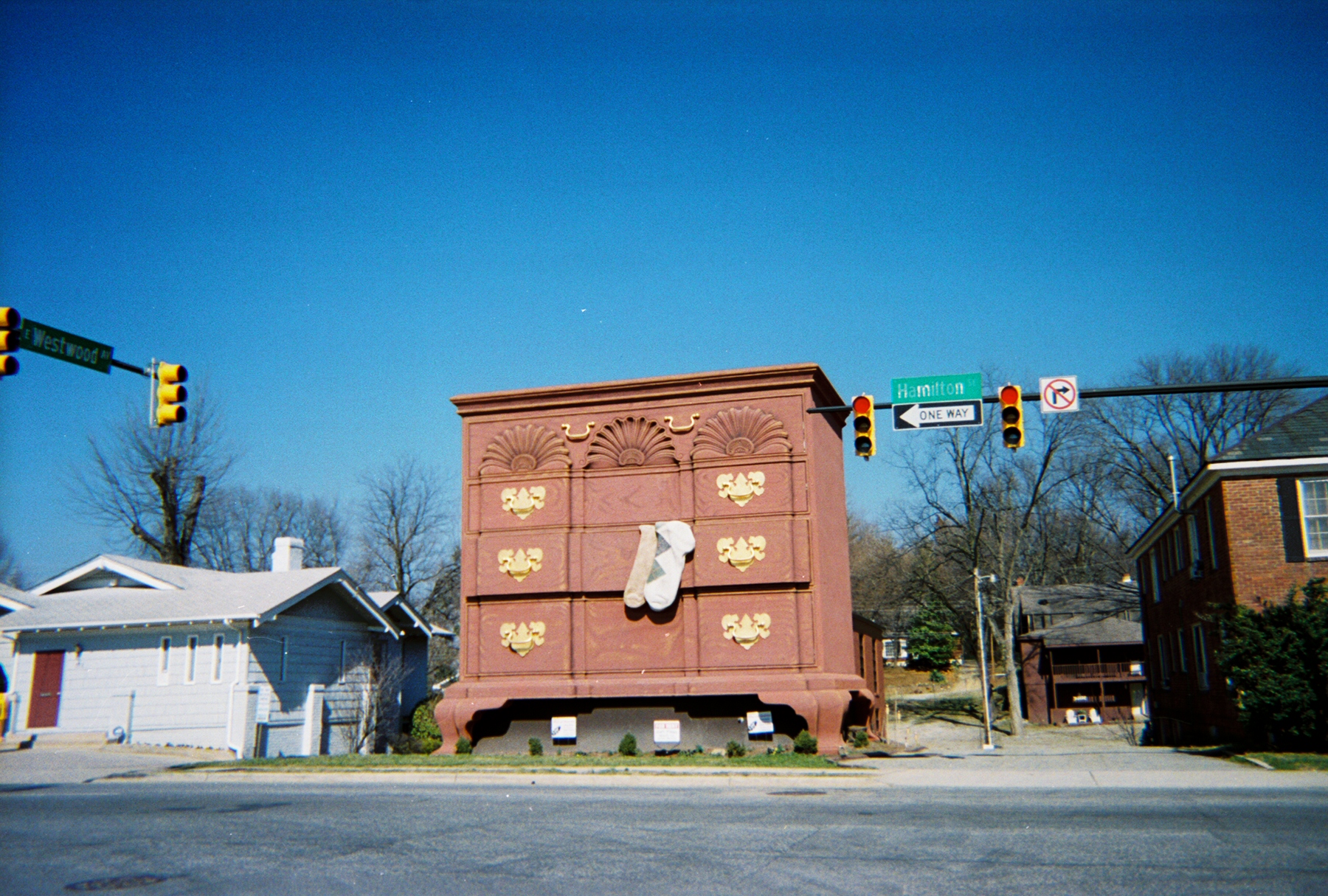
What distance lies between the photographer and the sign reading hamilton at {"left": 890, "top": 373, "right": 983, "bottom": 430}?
1772 cm

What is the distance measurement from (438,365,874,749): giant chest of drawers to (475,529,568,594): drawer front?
35mm

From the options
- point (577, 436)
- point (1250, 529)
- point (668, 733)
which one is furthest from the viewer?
point (1250, 529)

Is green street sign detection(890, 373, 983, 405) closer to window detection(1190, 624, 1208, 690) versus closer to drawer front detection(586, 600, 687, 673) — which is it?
drawer front detection(586, 600, 687, 673)

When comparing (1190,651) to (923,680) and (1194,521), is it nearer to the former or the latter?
(1194,521)

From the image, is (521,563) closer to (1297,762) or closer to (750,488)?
(750,488)

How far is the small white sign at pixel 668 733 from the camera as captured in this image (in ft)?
69.7

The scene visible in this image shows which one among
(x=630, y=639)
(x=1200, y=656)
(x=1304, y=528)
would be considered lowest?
(x=1200, y=656)

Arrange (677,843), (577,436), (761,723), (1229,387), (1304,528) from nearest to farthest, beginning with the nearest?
(677,843)
(1229,387)
(761,723)
(577,436)
(1304,528)

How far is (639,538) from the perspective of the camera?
21.8m

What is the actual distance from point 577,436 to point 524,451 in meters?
1.27

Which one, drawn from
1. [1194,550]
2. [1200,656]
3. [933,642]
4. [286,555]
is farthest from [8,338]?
[933,642]

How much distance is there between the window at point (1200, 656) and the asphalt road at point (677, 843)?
18.3 m

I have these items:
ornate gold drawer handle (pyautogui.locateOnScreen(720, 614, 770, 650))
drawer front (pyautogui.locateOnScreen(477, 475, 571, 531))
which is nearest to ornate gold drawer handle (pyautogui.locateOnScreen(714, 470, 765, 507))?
ornate gold drawer handle (pyautogui.locateOnScreen(720, 614, 770, 650))

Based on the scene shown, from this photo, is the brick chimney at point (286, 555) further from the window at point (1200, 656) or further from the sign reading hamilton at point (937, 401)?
the window at point (1200, 656)
